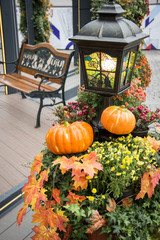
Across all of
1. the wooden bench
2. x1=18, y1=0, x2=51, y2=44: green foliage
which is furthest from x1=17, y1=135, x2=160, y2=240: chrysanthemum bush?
x1=18, y1=0, x2=51, y2=44: green foliage

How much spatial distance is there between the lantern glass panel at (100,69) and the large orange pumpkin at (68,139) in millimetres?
295

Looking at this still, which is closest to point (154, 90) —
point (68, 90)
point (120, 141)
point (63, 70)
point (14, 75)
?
point (68, 90)

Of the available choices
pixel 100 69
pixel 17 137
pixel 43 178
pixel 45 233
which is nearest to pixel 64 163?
pixel 43 178

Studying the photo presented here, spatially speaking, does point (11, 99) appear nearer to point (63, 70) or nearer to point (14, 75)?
point (14, 75)

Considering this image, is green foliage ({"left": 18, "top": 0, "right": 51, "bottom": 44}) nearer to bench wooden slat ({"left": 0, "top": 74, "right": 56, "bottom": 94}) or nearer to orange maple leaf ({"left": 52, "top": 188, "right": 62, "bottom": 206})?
bench wooden slat ({"left": 0, "top": 74, "right": 56, "bottom": 94})

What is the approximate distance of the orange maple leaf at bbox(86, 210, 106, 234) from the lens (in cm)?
121

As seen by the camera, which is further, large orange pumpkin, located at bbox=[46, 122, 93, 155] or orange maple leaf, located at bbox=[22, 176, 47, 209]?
large orange pumpkin, located at bbox=[46, 122, 93, 155]

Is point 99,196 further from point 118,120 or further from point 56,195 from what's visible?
point 118,120

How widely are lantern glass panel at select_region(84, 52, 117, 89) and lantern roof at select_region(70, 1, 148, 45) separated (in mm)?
106

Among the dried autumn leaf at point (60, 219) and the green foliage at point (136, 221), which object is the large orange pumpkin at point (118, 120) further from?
the dried autumn leaf at point (60, 219)

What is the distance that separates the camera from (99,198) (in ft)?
4.17

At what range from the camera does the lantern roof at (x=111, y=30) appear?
131 cm

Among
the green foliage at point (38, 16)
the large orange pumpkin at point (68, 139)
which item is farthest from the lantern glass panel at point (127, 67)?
the green foliage at point (38, 16)

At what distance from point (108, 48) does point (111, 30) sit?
0.31 ft
